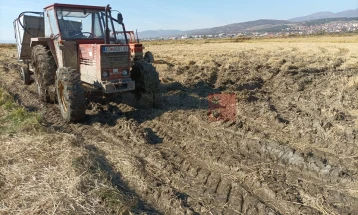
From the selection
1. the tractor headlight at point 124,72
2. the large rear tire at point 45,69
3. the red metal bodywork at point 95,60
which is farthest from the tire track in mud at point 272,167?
the large rear tire at point 45,69

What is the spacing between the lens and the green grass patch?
5.93 metres

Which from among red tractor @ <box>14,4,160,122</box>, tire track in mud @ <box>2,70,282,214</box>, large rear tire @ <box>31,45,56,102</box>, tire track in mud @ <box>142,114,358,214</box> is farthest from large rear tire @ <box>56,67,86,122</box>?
tire track in mud @ <box>142,114,358,214</box>

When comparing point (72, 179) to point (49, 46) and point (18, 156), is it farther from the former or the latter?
point (49, 46)

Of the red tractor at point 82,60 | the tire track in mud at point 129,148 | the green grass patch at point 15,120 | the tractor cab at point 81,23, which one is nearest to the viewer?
the tire track in mud at point 129,148

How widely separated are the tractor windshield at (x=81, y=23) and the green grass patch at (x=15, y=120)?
202cm

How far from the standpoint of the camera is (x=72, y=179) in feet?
13.0

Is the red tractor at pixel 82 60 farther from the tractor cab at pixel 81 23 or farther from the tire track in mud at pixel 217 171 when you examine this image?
the tire track in mud at pixel 217 171

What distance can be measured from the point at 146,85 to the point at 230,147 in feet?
10.1

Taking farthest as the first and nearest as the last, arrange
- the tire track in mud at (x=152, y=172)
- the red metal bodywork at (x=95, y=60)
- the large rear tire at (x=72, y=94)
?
the red metal bodywork at (x=95, y=60) → the large rear tire at (x=72, y=94) → the tire track in mud at (x=152, y=172)

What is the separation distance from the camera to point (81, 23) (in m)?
8.04

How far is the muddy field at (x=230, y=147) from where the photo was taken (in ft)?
13.2

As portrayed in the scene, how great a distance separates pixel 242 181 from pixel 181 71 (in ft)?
29.9

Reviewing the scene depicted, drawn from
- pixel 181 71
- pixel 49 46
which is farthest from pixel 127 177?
pixel 181 71

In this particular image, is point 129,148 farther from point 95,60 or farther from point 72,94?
point 95,60
